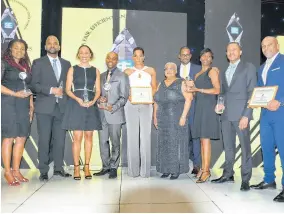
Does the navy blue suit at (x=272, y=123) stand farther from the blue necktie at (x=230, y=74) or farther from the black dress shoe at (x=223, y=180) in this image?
the black dress shoe at (x=223, y=180)

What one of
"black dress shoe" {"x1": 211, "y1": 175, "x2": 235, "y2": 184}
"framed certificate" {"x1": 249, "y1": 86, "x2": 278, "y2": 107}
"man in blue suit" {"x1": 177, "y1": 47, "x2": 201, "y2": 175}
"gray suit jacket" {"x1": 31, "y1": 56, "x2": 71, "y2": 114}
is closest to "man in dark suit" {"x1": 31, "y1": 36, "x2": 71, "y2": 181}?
"gray suit jacket" {"x1": 31, "y1": 56, "x2": 71, "y2": 114}

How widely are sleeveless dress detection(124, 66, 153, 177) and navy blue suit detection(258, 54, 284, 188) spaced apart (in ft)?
5.12

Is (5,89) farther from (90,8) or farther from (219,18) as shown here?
(219,18)

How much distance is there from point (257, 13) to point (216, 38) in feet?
2.88

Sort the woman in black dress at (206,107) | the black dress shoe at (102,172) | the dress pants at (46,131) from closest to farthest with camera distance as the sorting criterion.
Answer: the woman in black dress at (206,107), the dress pants at (46,131), the black dress shoe at (102,172)

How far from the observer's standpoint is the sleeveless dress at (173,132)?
4250 mm

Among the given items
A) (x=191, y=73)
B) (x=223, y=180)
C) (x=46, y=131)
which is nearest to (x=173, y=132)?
(x=223, y=180)

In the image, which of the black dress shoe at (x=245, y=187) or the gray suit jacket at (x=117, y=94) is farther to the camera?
the gray suit jacket at (x=117, y=94)

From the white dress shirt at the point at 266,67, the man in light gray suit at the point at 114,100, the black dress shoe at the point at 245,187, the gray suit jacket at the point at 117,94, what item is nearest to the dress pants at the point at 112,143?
the man in light gray suit at the point at 114,100

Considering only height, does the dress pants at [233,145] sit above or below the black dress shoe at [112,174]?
above

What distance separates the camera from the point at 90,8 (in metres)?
5.43

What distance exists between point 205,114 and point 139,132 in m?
1.01

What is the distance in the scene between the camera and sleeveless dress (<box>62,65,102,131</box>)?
4.19 meters

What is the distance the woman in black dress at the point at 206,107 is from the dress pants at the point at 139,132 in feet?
2.29
